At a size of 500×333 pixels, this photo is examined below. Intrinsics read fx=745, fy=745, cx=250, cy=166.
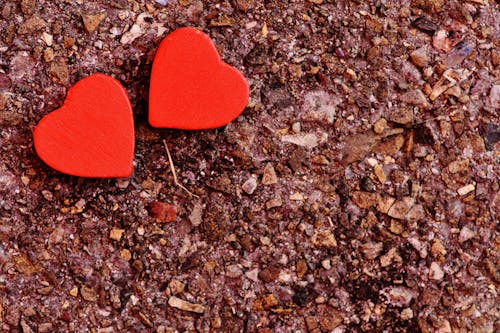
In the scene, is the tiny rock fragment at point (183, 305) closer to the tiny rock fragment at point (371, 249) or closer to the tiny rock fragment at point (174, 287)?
the tiny rock fragment at point (174, 287)

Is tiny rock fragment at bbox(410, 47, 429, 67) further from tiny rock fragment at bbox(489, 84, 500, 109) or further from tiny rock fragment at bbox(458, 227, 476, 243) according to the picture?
tiny rock fragment at bbox(458, 227, 476, 243)

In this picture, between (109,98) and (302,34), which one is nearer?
(109,98)

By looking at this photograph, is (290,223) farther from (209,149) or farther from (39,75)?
(39,75)

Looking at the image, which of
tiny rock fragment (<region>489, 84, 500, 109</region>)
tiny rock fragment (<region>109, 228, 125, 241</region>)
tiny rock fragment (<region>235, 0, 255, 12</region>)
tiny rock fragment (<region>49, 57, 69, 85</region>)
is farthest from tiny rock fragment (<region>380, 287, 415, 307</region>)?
tiny rock fragment (<region>49, 57, 69, 85</region>)

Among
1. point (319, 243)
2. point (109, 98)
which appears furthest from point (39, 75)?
point (319, 243)

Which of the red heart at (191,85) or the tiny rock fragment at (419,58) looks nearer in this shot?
the red heart at (191,85)

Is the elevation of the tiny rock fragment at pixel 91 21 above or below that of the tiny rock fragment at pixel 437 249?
above

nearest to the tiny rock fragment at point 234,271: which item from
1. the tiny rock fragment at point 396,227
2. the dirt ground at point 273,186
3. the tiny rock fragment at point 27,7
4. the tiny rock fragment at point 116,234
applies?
the dirt ground at point 273,186

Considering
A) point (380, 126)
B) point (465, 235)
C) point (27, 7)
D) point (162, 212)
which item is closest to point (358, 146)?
point (380, 126)
